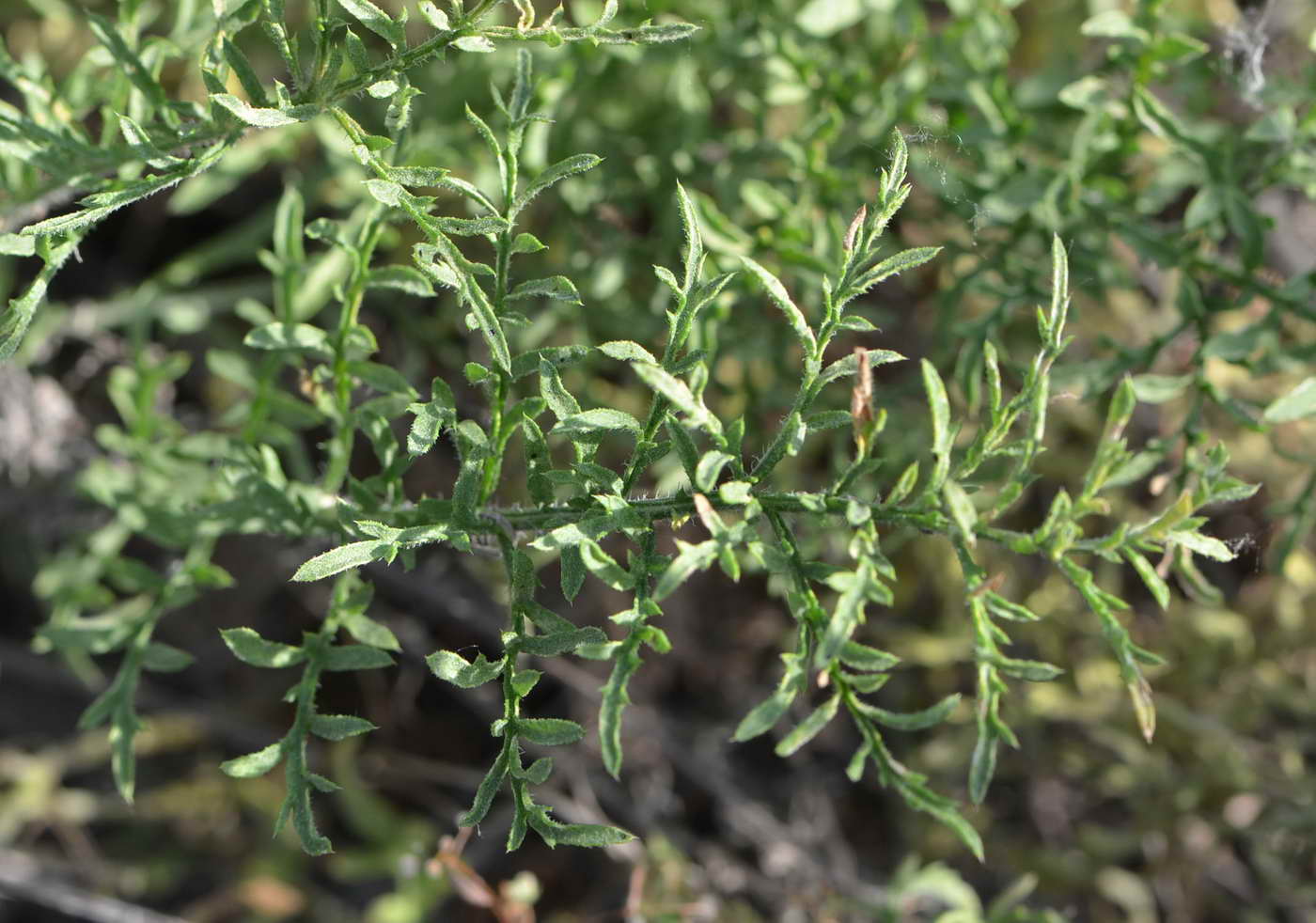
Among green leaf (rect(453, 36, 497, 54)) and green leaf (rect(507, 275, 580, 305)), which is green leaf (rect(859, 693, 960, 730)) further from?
green leaf (rect(453, 36, 497, 54))

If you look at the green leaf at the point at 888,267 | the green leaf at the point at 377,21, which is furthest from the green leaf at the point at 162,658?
the green leaf at the point at 888,267

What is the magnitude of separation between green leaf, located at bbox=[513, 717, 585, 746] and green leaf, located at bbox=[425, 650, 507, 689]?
2.3 inches

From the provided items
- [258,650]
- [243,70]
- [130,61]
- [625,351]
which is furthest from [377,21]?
[258,650]

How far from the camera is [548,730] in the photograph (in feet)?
4.17

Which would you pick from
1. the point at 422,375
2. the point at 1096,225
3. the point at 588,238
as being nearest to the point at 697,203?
the point at 588,238

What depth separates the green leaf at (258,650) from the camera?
1.44 meters

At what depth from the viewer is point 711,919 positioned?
2.44 metres

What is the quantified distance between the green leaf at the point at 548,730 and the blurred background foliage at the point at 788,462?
71 centimetres

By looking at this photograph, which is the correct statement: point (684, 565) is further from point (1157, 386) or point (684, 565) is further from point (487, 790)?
point (1157, 386)

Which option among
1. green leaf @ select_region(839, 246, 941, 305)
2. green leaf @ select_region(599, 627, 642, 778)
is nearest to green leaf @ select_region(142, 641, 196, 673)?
green leaf @ select_region(599, 627, 642, 778)

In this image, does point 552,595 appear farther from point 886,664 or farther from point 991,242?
point 886,664

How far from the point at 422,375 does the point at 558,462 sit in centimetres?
35

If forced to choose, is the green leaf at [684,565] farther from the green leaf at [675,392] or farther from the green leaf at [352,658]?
the green leaf at [352,658]

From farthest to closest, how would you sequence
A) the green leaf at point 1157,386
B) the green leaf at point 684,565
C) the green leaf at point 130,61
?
the green leaf at point 1157,386
the green leaf at point 130,61
the green leaf at point 684,565
